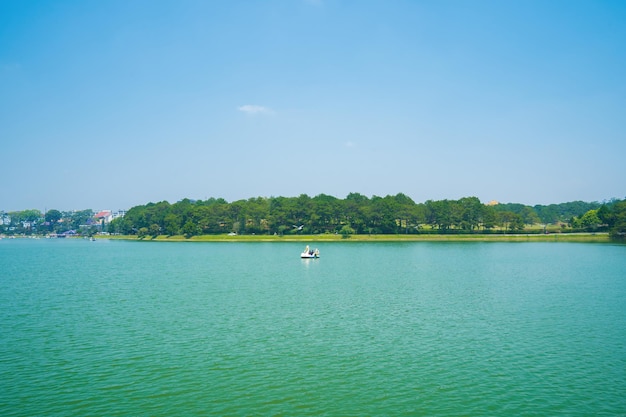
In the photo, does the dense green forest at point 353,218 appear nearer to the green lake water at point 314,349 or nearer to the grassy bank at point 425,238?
the grassy bank at point 425,238

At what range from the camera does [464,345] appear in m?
19.5

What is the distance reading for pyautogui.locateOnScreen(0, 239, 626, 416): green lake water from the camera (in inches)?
543

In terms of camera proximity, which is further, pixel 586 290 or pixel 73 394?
pixel 586 290

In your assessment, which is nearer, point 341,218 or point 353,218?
point 353,218

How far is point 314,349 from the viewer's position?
18750mm

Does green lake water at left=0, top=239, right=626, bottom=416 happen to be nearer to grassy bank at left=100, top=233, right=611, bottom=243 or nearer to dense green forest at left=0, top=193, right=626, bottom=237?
grassy bank at left=100, top=233, right=611, bottom=243

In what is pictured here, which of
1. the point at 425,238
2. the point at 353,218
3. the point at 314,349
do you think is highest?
the point at 353,218

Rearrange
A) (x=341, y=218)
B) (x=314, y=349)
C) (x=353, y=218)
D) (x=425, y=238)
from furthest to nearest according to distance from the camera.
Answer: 1. (x=341, y=218)
2. (x=353, y=218)
3. (x=425, y=238)
4. (x=314, y=349)

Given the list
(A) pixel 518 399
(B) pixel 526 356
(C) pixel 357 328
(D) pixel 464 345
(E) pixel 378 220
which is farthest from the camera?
(E) pixel 378 220

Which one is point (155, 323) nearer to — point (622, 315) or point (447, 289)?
point (447, 289)

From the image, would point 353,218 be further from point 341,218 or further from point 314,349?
point 314,349

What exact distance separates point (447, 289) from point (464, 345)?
14.9m

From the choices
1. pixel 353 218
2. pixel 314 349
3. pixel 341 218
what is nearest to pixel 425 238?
pixel 353 218

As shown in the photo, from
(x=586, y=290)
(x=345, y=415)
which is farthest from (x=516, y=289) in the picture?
(x=345, y=415)
